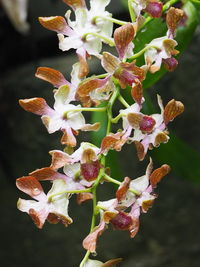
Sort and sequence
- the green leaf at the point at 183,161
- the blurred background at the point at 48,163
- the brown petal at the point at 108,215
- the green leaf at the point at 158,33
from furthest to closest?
the blurred background at the point at 48,163 < the green leaf at the point at 183,161 < the green leaf at the point at 158,33 < the brown petal at the point at 108,215

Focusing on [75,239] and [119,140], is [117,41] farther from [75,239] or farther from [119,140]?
[75,239]

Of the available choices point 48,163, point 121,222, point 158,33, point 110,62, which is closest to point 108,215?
point 121,222

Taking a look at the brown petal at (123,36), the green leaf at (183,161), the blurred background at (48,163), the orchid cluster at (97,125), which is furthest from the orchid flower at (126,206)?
the blurred background at (48,163)

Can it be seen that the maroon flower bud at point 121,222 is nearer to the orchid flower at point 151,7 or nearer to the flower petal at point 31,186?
the flower petal at point 31,186

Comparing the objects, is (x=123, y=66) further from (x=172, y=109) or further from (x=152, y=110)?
(x=152, y=110)

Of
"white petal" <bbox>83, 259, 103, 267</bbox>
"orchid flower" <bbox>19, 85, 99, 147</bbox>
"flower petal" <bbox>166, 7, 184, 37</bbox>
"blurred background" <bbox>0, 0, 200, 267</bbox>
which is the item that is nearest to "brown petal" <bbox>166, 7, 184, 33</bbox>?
"flower petal" <bbox>166, 7, 184, 37</bbox>

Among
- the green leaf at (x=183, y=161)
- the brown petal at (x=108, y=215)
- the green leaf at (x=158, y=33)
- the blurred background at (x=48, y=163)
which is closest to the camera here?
the brown petal at (x=108, y=215)
